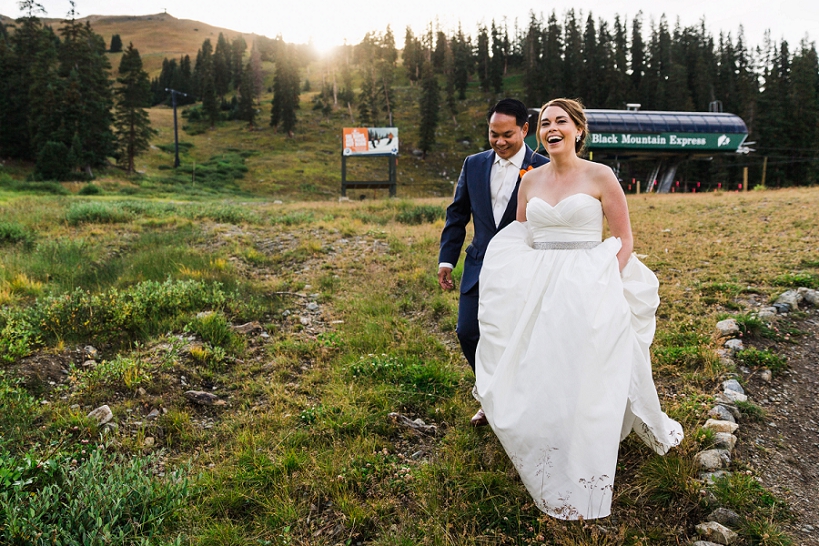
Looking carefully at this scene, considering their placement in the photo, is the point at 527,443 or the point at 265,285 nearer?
the point at 527,443

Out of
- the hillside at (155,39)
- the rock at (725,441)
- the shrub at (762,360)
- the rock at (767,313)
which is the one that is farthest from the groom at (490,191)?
the hillside at (155,39)

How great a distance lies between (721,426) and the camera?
12.2ft

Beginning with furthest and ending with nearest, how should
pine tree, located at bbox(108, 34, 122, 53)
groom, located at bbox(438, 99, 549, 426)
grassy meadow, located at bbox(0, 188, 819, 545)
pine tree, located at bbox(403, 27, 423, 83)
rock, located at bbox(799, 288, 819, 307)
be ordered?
pine tree, located at bbox(108, 34, 122, 53)
pine tree, located at bbox(403, 27, 423, 83)
rock, located at bbox(799, 288, 819, 307)
groom, located at bbox(438, 99, 549, 426)
grassy meadow, located at bbox(0, 188, 819, 545)

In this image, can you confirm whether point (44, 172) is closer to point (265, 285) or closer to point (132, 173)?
point (132, 173)

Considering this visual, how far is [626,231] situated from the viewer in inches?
133

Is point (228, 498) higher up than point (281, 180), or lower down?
lower down

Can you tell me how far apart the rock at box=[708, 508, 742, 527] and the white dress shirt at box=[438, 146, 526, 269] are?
7.89 ft

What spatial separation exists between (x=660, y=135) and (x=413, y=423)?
4237 cm

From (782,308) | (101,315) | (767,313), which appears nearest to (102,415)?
(101,315)

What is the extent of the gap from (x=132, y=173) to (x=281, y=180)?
13283 mm

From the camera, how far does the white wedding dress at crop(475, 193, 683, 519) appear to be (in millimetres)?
2795

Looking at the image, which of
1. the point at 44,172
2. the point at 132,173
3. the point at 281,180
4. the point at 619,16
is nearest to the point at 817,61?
the point at 619,16

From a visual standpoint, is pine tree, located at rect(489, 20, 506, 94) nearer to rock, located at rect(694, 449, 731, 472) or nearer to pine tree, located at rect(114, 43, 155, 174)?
pine tree, located at rect(114, 43, 155, 174)

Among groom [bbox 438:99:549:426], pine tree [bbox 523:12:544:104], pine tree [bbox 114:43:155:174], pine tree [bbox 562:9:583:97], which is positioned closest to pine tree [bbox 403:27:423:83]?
pine tree [bbox 523:12:544:104]
